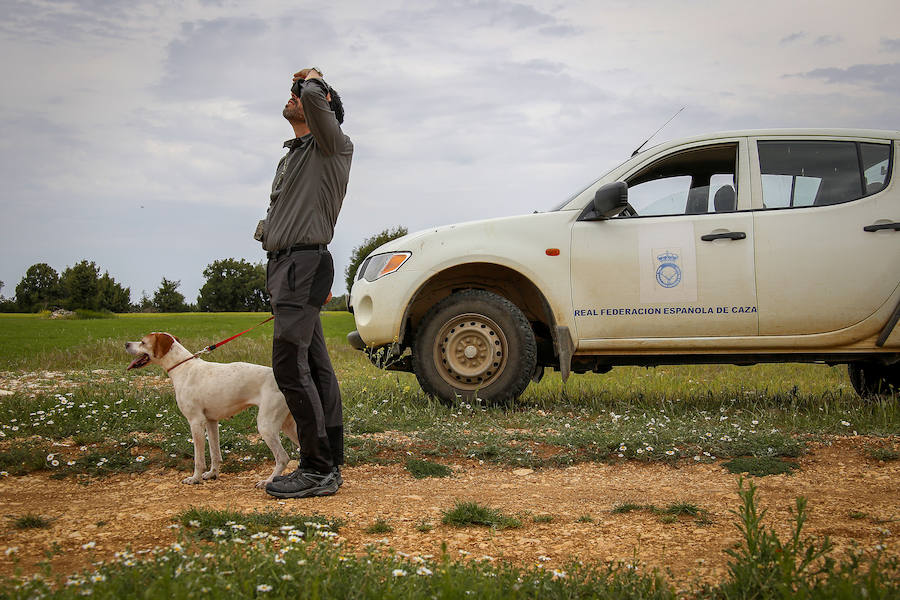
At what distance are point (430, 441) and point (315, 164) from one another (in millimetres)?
2281

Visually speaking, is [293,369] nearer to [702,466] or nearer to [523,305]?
[702,466]

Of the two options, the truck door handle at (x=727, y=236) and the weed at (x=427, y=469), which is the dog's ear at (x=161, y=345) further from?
the truck door handle at (x=727, y=236)

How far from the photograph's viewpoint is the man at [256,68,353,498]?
3934 mm

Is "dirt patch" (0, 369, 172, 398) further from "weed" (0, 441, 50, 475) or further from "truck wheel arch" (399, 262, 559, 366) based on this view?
"truck wheel arch" (399, 262, 559, 366)

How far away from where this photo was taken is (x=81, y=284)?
3064 cm

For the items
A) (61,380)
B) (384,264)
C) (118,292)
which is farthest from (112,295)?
(384,264)

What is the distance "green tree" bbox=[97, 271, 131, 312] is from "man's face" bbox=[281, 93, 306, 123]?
86.5ft

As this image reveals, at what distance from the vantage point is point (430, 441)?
5285mm

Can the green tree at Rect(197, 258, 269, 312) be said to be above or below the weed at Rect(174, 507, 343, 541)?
above

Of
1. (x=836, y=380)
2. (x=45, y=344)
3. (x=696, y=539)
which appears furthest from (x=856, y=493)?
(x=45, y=344)

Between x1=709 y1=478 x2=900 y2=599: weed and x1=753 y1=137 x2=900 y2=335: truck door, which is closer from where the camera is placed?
x1=709 y1=478 x2=900 y2=599: weed

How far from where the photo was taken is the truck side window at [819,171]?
606 centimetres

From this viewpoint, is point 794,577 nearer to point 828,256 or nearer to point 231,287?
point 828,256

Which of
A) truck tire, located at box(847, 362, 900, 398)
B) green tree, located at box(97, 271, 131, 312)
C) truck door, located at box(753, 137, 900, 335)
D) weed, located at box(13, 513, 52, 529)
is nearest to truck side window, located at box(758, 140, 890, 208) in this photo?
truck door, located at box(753, 137, 900, 335)
